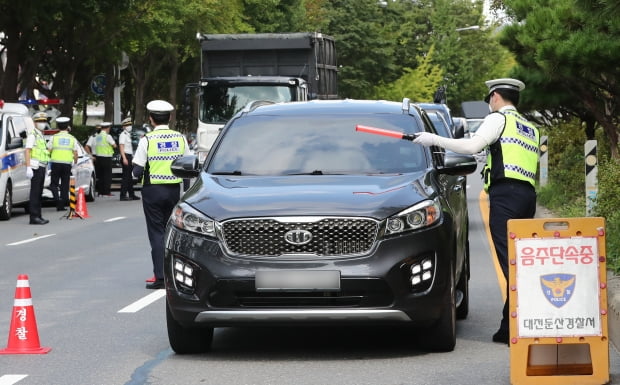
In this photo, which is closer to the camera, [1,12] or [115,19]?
[1,12]

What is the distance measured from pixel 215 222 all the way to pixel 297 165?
118cm

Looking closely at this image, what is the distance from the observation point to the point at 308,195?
874 centimetres

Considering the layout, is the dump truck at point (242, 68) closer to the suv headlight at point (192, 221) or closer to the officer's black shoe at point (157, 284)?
the officer's black shoe at point (157, 284)

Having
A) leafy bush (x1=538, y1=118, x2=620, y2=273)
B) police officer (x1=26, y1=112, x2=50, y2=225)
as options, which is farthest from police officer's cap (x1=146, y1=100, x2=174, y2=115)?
police officer (x1=26, y1=112, x2=50, y2=225)

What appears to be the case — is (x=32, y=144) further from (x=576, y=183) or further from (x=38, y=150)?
(x=576, y=183)

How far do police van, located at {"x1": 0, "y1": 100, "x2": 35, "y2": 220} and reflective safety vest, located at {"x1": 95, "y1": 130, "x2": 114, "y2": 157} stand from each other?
5.79 meters

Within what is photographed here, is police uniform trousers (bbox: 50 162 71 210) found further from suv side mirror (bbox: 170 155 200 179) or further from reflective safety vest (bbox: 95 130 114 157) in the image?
suv side mirror (bbox: 170 155 200 179)

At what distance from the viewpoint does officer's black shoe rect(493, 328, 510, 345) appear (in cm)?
941

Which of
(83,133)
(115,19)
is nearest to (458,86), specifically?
(83,133)

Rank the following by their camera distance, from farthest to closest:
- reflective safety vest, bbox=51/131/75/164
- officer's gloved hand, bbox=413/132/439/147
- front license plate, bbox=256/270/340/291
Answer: reflective safety vest, bbox=51/131/75/164 → officer's gloved hand, bbox=413/132/439/147 → front license plate, bbox=256/270/340/291

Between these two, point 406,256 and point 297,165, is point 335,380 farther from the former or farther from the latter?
point 297,165

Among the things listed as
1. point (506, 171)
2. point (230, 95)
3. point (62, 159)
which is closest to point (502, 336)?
point (506, 171)

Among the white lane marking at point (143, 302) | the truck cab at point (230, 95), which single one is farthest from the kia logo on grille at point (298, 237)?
the truck cab at point (230, 95)

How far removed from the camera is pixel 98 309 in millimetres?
11664
